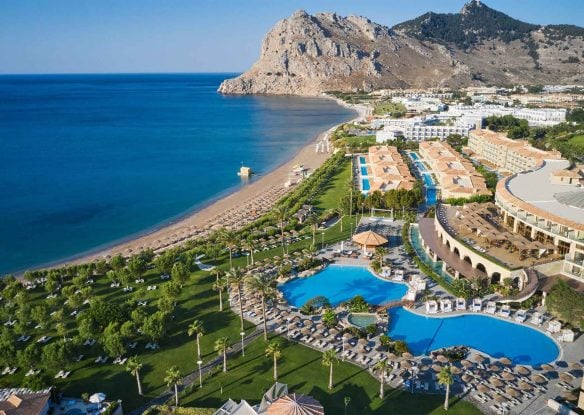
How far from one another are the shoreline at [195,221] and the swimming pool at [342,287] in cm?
1886

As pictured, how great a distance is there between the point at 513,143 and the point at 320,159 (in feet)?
117

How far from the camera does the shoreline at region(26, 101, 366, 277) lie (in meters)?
52.6

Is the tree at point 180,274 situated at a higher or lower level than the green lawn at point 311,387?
higher

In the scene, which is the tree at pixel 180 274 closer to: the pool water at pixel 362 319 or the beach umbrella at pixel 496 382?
the pool water at pixel 362 319

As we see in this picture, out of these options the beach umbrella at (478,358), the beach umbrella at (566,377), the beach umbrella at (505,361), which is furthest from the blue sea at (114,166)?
the beach umbrella at (566,377)

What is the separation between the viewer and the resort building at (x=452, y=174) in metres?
59.7

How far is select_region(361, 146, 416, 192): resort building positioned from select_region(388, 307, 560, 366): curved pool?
98.7 feet

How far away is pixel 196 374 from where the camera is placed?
28234 millimetres

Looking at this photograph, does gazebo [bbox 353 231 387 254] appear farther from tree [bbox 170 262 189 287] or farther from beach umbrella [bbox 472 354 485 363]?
beach umbrella [bbox 472 354 485 363]

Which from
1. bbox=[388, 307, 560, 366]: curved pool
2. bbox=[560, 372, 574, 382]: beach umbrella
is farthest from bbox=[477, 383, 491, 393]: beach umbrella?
bbox=[560, 372, 574, 382]: beach umbrella

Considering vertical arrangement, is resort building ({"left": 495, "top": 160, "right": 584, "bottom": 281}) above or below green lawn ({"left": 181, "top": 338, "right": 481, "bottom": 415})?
above

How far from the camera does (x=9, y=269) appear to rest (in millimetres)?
49750

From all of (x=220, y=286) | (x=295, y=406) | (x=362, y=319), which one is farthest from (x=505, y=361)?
(x=220, y=286)

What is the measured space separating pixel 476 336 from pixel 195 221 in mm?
40471
